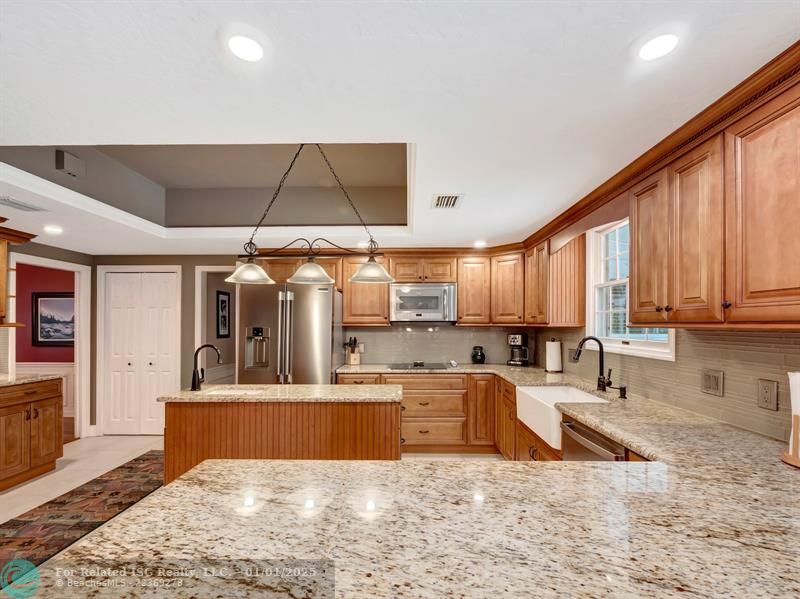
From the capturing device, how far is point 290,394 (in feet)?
8.89

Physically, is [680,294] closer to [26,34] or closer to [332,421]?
[332,421]

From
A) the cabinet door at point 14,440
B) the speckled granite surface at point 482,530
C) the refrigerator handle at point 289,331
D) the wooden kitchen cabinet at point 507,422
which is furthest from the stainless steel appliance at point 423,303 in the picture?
the cabinet door at point 14,440

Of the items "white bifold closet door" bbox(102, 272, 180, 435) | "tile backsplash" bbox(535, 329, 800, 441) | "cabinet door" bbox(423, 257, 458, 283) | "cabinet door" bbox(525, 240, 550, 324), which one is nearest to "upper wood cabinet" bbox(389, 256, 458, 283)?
"cabinet door" bbox(423, 257, 458, 283)

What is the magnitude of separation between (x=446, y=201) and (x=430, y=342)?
243cm

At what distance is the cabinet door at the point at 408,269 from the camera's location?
4590mm

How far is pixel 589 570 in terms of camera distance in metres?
0.69

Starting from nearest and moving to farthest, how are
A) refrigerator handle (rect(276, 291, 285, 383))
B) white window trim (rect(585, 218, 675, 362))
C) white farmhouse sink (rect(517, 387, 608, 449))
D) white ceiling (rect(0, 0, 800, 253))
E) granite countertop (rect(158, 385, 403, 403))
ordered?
white ceiling (rect(0, 0, 800, 253)), white farmhouse sink (rect(517, 387, 608, 449)), granite countertop (rect(158, 385, 403, 403)), white window trim (rect(585, 218, 675, 362)), refrigerator handle (rect(276, 291, 285, 383))

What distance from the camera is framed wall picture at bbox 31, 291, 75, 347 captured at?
5.75 m

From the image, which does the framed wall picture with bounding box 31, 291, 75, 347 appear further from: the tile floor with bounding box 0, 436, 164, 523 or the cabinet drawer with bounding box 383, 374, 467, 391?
the cabinet drawer with bounding box 383, 374, 467, 391

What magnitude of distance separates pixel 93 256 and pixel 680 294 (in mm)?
6023

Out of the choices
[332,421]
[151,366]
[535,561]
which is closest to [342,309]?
[332,421]

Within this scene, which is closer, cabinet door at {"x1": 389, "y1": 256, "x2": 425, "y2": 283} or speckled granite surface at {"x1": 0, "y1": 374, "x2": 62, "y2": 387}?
speckled granite surface at {"x1": 0, "y1": 374, "x2": 62, "y2": 387}

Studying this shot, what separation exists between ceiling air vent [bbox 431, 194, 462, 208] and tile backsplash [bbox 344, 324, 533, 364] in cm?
223

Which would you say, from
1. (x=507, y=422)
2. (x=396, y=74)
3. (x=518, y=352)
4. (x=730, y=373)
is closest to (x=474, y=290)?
(x=518, y=352)
